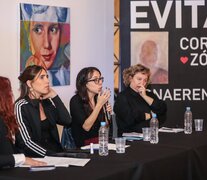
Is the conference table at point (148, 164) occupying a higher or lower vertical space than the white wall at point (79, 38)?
lower

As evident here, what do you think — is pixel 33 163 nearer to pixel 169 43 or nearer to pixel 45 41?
pixel 45 41

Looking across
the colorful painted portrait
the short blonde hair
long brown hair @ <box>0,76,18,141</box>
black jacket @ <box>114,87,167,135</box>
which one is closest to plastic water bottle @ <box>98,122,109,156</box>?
long brown hair @ <box>0,76,18,141</box>

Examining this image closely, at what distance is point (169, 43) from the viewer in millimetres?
5699

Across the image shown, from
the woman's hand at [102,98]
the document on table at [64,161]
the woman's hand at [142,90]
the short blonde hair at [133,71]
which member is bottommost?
the document on table at [64,161]

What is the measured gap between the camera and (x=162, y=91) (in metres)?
5.72

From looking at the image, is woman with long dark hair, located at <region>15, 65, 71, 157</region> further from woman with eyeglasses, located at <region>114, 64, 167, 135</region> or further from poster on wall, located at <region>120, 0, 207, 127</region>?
poster on wall, located at <region>120, 0, 207, 127</region>

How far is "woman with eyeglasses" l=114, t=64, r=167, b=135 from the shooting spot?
4.73 metres

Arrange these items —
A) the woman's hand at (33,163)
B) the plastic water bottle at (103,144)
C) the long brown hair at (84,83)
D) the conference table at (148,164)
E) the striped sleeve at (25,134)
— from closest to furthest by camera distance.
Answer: the conference table at (148,164), the woman's hand at (33,163), the plastic water bottle at (103,144), the striped sleeve at (25,134), the long brown hair at (84,83)

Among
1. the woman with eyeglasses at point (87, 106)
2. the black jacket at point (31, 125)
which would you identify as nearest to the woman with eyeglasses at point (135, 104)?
the woman with eyeglasses at point (87, 106)

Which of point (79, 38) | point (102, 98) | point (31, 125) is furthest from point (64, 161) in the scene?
point (79, 38)

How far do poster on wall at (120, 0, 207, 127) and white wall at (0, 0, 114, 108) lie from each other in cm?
24

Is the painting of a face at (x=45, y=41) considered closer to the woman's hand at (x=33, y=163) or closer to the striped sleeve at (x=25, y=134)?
the striped sleeve at (x=25, y=134)

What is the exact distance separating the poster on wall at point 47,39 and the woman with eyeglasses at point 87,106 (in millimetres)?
559

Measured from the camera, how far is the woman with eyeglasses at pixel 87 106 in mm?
4357
